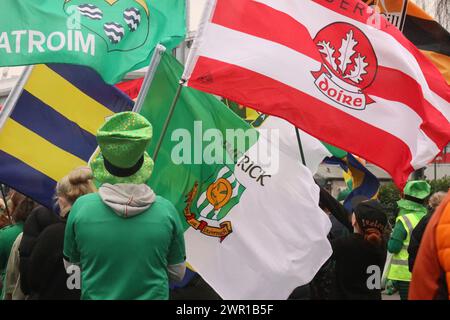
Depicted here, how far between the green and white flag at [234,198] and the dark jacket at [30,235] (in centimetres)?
79

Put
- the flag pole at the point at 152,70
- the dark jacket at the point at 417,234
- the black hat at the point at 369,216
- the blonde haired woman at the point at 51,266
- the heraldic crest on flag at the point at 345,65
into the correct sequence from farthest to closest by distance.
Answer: the dark jacket at the point at 417,234, the black hat at the point at 369,216, the flag pole at the point at 152,70, the heraldic crest on flag at the point at 345,65, the blonde haired woman at the point at 51,266

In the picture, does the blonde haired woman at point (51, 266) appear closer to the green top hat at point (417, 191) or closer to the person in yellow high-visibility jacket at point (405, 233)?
the person in yellow high-visibility jacket at point (405, 233)

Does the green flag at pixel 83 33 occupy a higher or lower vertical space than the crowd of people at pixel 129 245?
higher

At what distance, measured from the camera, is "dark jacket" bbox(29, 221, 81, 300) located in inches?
203

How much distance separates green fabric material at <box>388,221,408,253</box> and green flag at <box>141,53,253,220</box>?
2.97 metres

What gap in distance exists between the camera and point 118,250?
4047mm

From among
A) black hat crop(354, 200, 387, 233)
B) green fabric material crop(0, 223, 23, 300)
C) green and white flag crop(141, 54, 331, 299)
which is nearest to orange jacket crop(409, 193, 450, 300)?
green and white flag crop(141, 54, 331, 299)

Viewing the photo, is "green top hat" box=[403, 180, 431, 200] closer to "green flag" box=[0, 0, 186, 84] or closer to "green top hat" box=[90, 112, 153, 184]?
"green flag" box=[0, 0, 186, 84]

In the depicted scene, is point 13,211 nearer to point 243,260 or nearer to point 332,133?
point 243,260

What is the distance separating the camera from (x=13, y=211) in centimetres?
650

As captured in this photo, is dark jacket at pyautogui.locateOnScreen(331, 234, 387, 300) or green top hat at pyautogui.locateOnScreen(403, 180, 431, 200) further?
green top hat at pyautogui.locateOnScreen(403, 180, 431, 200)

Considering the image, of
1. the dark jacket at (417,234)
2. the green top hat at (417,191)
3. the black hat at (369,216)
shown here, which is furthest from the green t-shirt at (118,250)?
the green top hat at (417,191)

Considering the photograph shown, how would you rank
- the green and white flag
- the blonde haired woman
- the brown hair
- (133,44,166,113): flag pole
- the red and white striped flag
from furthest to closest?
(133,44,166,113): flag pole
the green and white flag
the red and white striped flag
the blonde haired woman
the brown hair

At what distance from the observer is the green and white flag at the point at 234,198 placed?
5965mm
